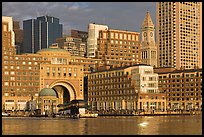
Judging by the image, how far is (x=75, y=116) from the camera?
195500 mm

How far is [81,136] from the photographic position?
78125 mm

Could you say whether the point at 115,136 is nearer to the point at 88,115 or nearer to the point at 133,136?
the point at 133,136

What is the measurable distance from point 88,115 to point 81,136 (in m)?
122

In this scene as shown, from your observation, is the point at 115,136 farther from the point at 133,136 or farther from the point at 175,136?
the point at 175,136

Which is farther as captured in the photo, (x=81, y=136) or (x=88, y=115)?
(x=88, y=115)

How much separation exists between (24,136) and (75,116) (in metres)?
121

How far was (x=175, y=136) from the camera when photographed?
7512 cm

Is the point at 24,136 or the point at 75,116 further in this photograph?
the point at 75,116

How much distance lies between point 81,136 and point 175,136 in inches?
531

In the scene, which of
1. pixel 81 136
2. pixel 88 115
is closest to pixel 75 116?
pixel 88 115

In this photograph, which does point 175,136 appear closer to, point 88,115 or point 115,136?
point 115,136

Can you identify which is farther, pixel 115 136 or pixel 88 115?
pixel 88 115

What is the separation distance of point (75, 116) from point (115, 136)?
11911 cm

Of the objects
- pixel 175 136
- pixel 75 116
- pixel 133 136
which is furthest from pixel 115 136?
pixel 75 116
